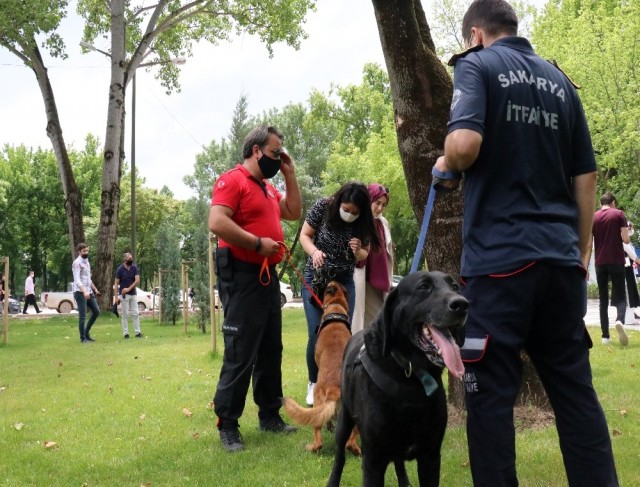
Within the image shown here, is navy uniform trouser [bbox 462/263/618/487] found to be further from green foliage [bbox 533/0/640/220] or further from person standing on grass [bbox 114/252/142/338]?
green foliage [bbox 533/0/640/220]

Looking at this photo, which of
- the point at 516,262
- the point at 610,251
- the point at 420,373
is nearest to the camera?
the point at 516,262

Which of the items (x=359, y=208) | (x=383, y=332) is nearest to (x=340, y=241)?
(x=359, y=208)

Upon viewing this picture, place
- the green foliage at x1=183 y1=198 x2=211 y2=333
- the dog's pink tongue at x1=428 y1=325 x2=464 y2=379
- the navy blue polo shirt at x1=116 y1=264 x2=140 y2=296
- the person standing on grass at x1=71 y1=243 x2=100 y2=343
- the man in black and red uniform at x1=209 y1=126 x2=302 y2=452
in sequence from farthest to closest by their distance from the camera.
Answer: the green foliage at x1=183 y1=198 x2=211 y2=333 → the navy blue polo shirt at x1=116 y1=264 x2=140 y2=296 → the person standing on grass at x1=71 y1=243 x2=100 y2=343 → the man in black and red uniform at x1=209 y1=126 x2=302 y2=452 → the dog's pink tongue at x1=428 y1=325 x2=464 y2=379

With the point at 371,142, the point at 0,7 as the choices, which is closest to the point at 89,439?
the point at 0,7

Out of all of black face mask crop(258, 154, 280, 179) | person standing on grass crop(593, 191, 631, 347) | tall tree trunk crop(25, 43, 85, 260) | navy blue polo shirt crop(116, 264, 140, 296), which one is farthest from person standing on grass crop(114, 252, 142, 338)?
black face mask crop(258, 154, 280, 179)

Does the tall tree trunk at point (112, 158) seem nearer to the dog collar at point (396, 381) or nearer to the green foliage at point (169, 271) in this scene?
the green foliage at point (169, 271)

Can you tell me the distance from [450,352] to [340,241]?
3.07 metres

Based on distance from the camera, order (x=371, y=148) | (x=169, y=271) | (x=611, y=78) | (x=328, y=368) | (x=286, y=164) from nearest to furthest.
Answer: (x=328, y=368)
(x=286, y=164)
(x=169, y=271)
(x=611, y=78)
(x=371, y=148)

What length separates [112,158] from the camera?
864 inches

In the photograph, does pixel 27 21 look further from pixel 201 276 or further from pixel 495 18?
pixel 495 18

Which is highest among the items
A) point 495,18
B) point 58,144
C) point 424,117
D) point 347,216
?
point 58,144

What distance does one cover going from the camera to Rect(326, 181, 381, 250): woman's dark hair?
5.56 metres

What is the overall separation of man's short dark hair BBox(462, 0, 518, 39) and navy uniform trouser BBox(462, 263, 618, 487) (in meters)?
1.06

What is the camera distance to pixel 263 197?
5.07m
